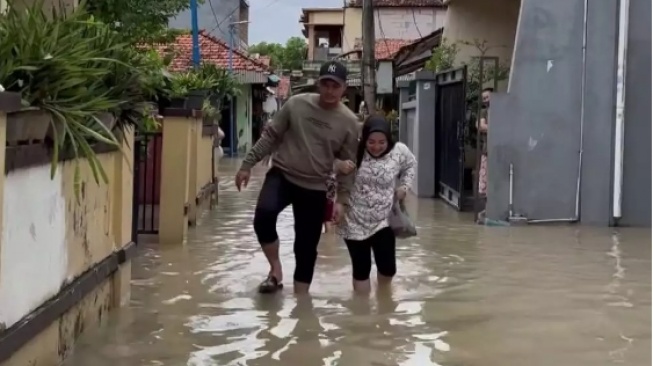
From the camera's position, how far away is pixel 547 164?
12703 mm

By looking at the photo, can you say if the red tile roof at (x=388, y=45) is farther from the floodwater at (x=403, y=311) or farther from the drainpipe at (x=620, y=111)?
the floodwater at (x=403, y=311)

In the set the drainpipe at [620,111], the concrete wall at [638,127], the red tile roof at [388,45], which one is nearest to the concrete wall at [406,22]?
the red tile roof at [388,45]

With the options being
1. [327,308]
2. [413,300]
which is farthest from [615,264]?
[327,308]

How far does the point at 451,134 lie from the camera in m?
16.2

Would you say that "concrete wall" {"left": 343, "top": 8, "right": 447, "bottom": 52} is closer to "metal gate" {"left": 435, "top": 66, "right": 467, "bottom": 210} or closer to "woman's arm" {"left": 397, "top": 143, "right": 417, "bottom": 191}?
"metal gate" {"left": 435, "top": 66, "right": 467, "bottom": 210}

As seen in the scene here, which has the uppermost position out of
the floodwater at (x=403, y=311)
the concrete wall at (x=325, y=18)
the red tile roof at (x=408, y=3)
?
the concrete wall at (x=325, y=18)

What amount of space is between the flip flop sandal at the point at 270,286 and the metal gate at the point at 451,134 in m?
7.40

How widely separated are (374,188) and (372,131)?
43 cm

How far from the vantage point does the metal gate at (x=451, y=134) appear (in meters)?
14.8

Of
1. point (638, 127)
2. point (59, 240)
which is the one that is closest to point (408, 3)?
Answer: point (638, 127)

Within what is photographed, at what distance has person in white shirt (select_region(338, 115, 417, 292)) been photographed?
7.46 metres

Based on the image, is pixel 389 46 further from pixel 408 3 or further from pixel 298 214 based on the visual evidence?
pixel 298 214

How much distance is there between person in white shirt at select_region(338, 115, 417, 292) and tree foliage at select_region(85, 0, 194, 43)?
16.9ft

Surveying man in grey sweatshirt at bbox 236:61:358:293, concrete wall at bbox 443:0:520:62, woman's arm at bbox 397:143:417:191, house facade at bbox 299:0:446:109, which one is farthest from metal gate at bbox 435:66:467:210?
house facade at bbox 299:0:446:109
